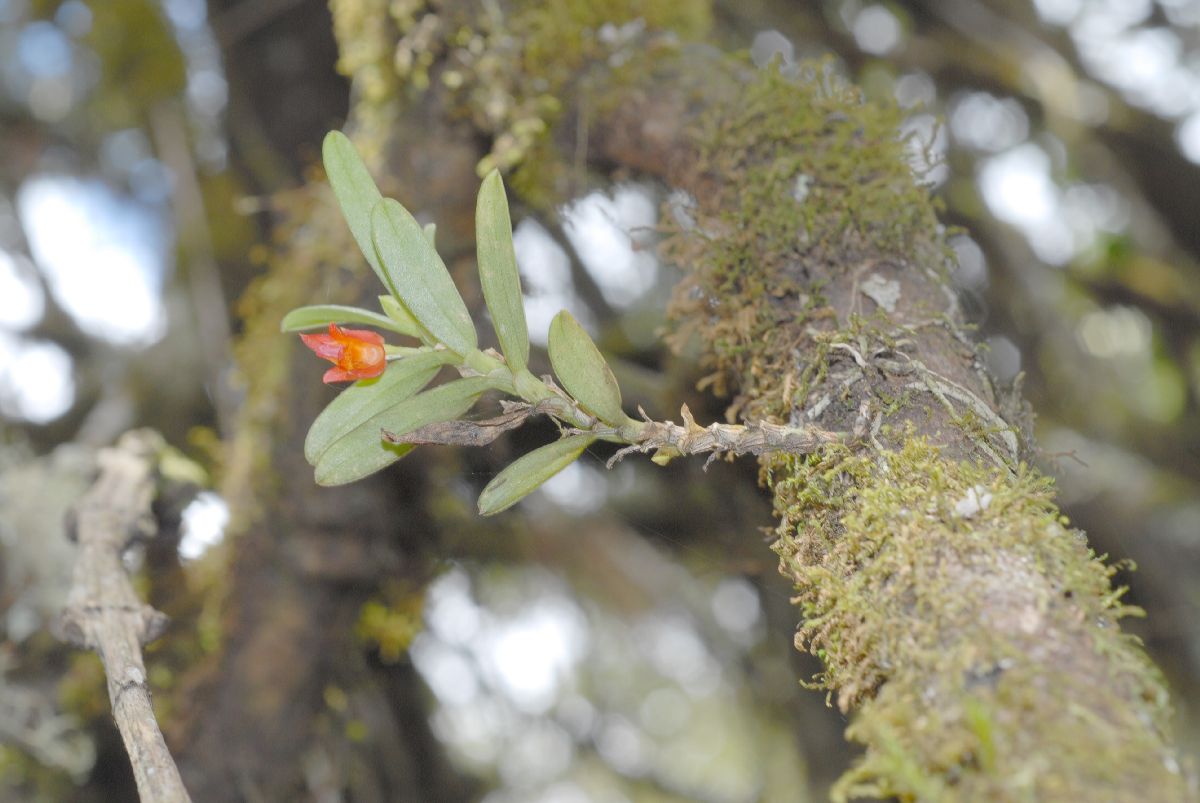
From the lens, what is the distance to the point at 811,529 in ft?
2.29

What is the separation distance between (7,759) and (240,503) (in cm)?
62

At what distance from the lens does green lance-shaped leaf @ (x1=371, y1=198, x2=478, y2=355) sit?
704mm

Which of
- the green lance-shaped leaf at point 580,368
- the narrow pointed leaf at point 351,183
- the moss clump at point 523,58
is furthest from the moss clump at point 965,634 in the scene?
the moss clump at point 523,58

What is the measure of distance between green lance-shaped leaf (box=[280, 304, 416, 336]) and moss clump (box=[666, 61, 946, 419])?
334mm

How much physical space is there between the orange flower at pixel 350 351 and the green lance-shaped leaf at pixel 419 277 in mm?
48

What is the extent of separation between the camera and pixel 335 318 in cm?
78

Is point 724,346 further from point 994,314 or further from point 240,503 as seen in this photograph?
point 994,314

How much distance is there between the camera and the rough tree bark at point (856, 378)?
480mm

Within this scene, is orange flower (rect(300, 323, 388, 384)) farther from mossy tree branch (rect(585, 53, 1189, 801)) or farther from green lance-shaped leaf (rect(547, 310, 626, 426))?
mossy tree branch (rect(585, 53, 1189, 801))

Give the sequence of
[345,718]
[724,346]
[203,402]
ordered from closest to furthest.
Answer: [724,346] < [345,718] < [203,402]

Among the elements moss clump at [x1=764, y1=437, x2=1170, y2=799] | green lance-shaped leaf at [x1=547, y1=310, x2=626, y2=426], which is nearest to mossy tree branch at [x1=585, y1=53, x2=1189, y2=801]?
moss clump at [x1=764, y1=437, x2=1170, y2=799]

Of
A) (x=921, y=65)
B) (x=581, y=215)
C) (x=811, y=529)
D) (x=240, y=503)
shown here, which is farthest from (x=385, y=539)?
(x=921, y=65)

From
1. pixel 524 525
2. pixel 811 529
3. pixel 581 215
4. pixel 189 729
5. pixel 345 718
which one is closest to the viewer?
Answer: pixel 811 529

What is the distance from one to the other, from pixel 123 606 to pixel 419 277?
1.69ft
